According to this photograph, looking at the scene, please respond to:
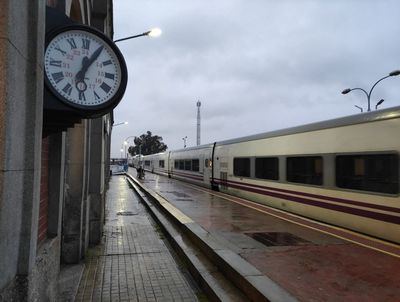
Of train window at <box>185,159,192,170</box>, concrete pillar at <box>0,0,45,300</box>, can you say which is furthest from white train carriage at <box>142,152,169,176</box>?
concrete pillar at <box>0,0,45,300</box>

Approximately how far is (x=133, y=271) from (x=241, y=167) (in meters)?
10.5

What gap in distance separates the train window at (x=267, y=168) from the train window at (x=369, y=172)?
3589mm

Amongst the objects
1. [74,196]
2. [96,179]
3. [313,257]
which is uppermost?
[96,179]

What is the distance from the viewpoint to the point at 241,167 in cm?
1712

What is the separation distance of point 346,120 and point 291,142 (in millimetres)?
2852

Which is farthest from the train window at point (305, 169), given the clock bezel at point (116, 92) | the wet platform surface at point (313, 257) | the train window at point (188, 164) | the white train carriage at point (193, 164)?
the train window at point (188, 164)

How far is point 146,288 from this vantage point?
614 cm

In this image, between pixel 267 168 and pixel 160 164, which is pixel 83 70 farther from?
pixel 160 164

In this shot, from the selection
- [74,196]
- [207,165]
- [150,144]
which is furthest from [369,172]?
[150,144]

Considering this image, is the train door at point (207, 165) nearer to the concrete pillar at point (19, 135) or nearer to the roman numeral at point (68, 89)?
the roman numeral at point (68, 89)

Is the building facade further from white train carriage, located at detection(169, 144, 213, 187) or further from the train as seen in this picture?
white train carriage, located at detection(169, 144, 213, 187)

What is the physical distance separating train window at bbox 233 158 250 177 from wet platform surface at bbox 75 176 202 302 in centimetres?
610

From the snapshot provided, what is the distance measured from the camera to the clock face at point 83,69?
3424 millimetres

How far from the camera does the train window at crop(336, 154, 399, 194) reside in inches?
320
